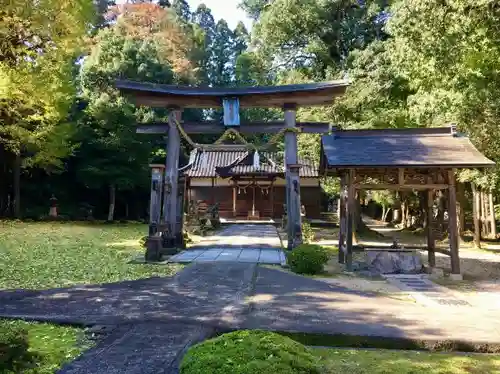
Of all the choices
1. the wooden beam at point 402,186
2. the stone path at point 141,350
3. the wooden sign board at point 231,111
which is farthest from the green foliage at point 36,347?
the wooden sign board at point 231,111

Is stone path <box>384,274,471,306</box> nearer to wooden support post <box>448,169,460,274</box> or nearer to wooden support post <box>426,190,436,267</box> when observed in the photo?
wooden support post <box>448,169,460,274</box>

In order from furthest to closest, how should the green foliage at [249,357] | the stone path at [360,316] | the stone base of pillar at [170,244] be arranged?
the stone base of pillar at [170,244]
the stone path at [360,316]
the green foliage at [249,357]

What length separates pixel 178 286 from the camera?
8.09 m

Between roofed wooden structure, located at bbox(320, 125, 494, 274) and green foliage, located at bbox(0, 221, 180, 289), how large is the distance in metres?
4.73

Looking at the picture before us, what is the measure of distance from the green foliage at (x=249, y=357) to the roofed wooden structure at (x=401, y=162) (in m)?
7.28

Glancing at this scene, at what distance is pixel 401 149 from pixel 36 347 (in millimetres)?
8993

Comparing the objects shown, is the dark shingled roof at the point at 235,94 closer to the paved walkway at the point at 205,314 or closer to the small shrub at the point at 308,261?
the small shrub at the point at 308,261

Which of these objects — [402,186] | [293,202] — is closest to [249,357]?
[402,186]

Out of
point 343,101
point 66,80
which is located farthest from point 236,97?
point 66,80

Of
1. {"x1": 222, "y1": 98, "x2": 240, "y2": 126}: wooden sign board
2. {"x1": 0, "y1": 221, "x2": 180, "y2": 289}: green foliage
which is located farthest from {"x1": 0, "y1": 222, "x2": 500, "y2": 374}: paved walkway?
{"x1": 222, "y1": 98, "x2": 240, "y2": 126}: wooden sign board

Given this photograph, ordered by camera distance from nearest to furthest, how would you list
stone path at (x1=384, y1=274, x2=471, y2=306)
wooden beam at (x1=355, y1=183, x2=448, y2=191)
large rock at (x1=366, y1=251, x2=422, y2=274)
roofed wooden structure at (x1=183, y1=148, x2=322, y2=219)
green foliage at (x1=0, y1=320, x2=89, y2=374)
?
green foliage at (x1=0, y1=320, x2=89, y2=374) < stone path at (x1=384, y1=274, x2=471, y2=306) < wooden beam at (x1=355, y1=183, x2=448, y2=191) < large rock at (x1=366, y1=251, x2=422, y2=274) < roofed wooden structure at (x1=183, y1=148, x2=322, y2=219)

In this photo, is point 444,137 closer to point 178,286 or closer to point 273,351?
point 178,286

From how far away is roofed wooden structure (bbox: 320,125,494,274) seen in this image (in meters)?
9.97

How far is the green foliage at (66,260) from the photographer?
8.49 m
